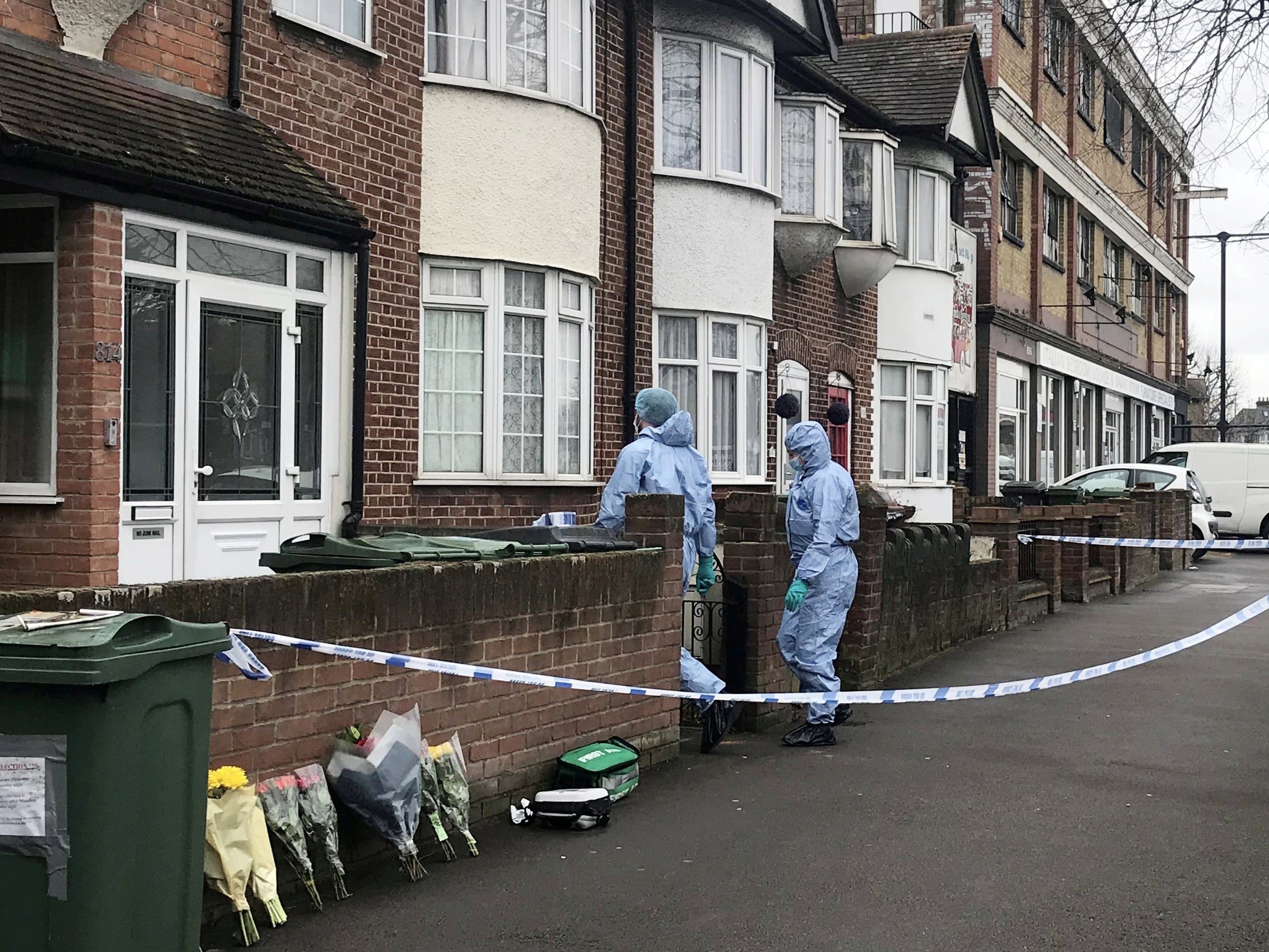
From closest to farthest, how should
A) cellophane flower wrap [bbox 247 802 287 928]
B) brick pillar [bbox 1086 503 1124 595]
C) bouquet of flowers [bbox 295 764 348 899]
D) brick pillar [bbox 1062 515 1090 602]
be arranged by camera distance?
cellophane flower wrap [bbox 247 802 287 928]
bouquet of flowers [bbox 295 764 348 899]
brick pillar [bbox 1062 515 1090 602]
brick pillar [bbox 1086 503 1124 595]

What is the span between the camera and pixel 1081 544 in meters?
18.2

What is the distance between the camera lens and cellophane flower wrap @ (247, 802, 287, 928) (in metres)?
5.01

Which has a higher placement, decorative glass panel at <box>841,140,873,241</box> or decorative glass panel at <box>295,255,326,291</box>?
decorative glass panel at <box>841,140,873,241</box>

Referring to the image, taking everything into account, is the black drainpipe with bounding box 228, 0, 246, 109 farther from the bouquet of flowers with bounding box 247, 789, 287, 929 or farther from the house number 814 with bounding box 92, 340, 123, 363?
the bouquet of flowers with bounding box 247, 789, 287, 929

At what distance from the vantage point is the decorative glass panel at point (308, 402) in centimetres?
1104

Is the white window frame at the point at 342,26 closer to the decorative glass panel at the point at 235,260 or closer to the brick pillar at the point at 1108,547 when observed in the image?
the decorative glass panel at the point at 235,260

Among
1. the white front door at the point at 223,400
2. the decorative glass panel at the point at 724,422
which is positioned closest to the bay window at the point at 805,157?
the decorative glass panel at the point at 724,422

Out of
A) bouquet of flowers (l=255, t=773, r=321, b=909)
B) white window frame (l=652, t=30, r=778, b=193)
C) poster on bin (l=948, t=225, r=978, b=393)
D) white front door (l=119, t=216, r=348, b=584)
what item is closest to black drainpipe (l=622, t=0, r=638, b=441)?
white window frame (l=652, t=30, r=778, b=193)

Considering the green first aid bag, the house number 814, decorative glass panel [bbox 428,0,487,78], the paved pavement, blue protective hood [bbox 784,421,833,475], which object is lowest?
the paved pavement

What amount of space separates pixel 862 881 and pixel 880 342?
16211 millimetres

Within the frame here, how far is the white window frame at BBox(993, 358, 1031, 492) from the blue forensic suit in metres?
19.6

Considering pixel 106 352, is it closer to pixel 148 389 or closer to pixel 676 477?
pixel 148 389

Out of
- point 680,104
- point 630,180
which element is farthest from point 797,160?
point 630,180

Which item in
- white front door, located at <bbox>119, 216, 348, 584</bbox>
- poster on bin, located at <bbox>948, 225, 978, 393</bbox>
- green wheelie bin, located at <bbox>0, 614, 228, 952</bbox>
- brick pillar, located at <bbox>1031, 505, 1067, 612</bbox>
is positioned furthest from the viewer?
poster on bin, located at <bbox>948, 225, 978, 393</bbox>
